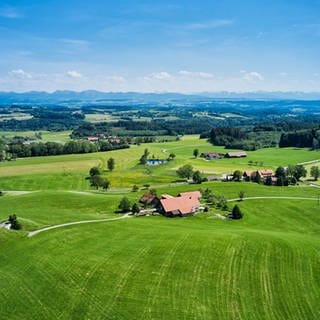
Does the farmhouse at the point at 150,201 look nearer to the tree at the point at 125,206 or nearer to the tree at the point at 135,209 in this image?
the tree at the point at 125,206

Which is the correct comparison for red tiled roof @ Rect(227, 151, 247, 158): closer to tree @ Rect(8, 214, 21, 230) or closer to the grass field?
the grass field

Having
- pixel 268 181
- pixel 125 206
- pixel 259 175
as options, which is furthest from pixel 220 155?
pixel 125 206

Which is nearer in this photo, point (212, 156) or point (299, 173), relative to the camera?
point (299, 173)

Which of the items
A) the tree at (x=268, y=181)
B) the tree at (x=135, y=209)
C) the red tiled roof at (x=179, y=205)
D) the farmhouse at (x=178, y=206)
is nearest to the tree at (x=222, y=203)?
the red tiled roof at (x=179, y=205)

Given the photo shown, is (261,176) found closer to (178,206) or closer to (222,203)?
(222,203)

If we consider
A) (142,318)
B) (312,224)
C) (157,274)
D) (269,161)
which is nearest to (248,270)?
(157,274)
